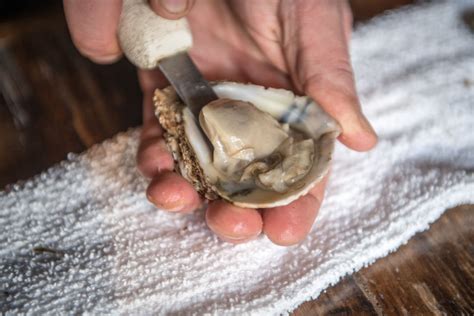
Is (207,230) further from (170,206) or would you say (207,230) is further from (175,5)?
(175,5)

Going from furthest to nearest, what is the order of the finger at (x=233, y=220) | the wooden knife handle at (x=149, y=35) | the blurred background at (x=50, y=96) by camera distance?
the blurred background at (x=50, y=96)
the wooden knife handle at (x=149, y=35)
the finger at (x=233, y=220)

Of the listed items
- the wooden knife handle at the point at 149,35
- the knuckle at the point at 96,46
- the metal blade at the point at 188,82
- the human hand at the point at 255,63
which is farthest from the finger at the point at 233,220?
the knuckle at the point at 96,46

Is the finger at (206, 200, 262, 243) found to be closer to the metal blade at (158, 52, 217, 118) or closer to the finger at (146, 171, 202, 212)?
the finger at (146, 171, 202, 212)

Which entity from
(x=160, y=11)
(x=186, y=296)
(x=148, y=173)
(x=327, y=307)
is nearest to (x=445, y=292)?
(x=327, y=307)

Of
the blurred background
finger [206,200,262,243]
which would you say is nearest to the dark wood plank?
the blurred background

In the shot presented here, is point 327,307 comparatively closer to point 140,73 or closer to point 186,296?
point 186,296

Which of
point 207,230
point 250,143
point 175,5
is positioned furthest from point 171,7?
point 207,230

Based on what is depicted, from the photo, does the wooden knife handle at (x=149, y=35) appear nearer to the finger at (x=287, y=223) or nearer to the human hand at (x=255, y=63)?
the human hand at (x=255, y=63)
